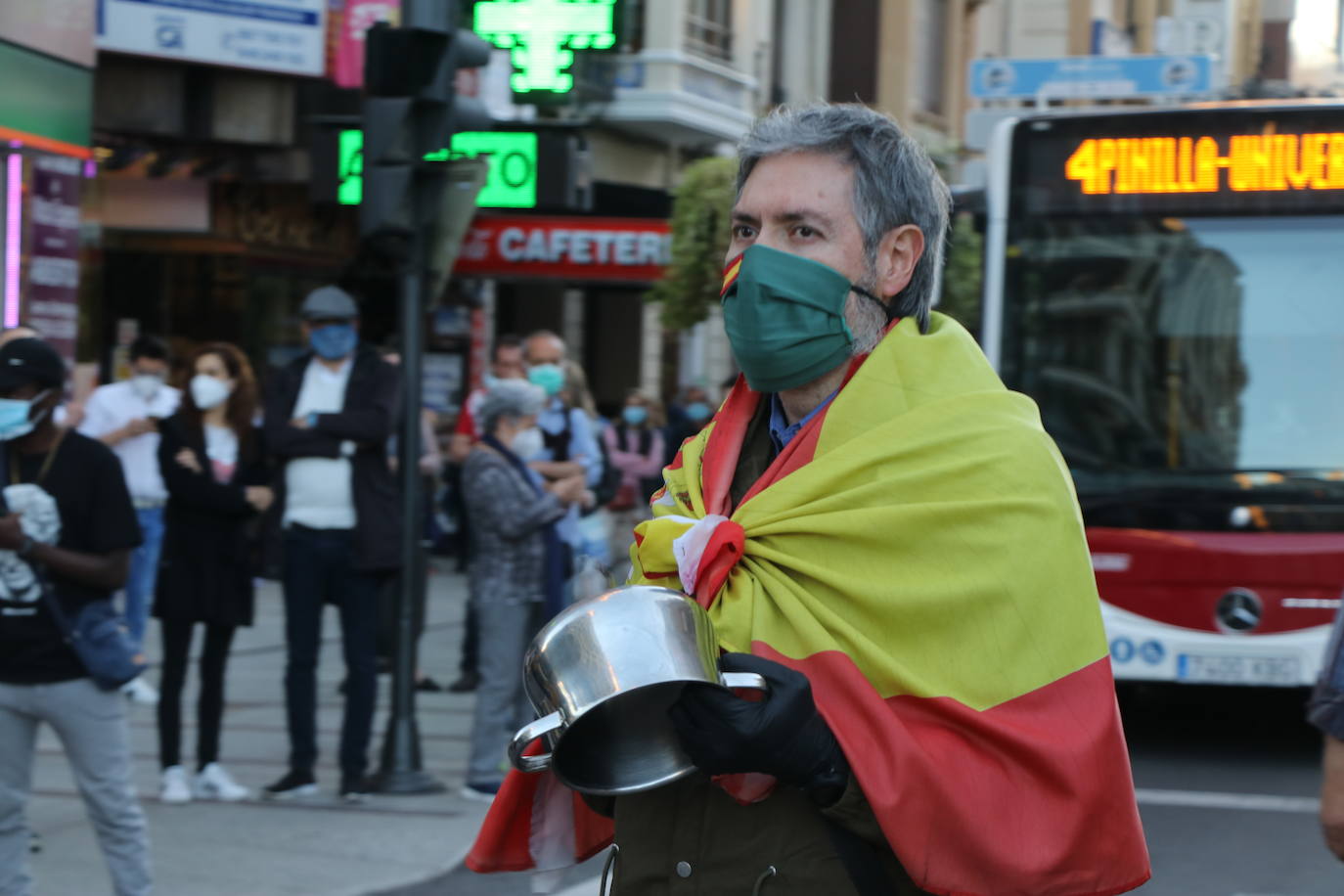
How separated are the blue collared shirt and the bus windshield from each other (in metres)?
6.09

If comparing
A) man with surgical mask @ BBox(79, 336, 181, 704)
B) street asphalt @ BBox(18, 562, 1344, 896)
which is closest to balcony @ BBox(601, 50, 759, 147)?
man with surgical mask @ BBox(79, 336, 181, 704)

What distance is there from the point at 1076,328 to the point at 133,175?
10.7 m

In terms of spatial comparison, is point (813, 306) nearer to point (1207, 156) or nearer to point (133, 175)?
point (1207, 156)

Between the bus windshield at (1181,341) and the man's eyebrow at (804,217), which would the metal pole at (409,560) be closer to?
the bus windshield at (1181,341)

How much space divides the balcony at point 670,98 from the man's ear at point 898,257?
19.0m

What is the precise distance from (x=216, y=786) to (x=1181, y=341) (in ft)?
15.2

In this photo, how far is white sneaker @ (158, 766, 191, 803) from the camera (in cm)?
717

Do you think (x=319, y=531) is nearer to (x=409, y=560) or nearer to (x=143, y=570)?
(x=409, y=560)

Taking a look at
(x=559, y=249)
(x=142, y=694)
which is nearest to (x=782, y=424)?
(x=142, y=694)

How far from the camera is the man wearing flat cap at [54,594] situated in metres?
4.94

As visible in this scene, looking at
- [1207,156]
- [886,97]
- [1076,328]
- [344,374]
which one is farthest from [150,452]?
[886,97]

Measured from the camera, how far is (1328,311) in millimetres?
8172

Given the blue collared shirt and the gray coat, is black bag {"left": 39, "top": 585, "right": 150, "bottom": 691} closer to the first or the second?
the gray coat

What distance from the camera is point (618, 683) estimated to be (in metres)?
2.10
